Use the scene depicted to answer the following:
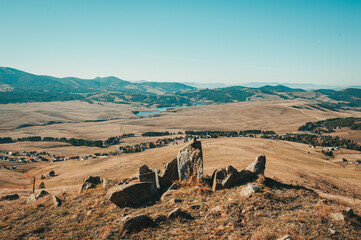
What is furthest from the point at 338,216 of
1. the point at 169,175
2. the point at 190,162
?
the point at 169,175

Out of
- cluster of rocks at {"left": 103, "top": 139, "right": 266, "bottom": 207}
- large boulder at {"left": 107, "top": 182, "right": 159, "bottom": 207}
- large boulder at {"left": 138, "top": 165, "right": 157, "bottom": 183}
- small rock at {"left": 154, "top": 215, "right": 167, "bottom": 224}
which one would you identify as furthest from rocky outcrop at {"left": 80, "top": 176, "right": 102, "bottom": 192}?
small rock at {"left": 154, "top": 215, "right": 167, "bottom": 224}

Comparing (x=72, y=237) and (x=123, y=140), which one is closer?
(x=72, y=237)

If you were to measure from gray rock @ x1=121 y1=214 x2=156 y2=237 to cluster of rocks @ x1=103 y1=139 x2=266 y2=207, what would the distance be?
344cm

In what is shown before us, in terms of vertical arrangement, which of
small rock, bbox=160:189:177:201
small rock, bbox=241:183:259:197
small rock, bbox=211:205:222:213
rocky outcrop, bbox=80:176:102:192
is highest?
small rock, bbox=241:183:259:197

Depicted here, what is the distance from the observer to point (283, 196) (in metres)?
16.3

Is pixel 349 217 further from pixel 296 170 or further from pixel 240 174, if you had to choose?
pixel 296 170

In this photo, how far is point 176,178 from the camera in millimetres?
21031

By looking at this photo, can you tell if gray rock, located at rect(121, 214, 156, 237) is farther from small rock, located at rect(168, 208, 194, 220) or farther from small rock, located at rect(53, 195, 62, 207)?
small rock, located at rect(53, 195, 62, 207)

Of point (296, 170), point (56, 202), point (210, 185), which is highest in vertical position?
point (210, 185)

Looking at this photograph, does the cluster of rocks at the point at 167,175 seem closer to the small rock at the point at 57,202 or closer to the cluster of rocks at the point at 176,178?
the cluster of rocks at the point at 176,178

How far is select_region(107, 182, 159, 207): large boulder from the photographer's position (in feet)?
55.0

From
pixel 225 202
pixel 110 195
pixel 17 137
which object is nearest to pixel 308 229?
pixel 225 202

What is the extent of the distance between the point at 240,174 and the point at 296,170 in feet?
101

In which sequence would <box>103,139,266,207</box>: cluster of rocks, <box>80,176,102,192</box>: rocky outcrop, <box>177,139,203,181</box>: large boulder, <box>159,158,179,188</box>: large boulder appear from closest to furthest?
<box>103,139,266,207</box>: cluster of rocks < <box>177,139,203,181</box>: large boulder < <box>159,158,179,188</box>: large boulder < <box>80,176,102,192</box>: rocky outcrop
